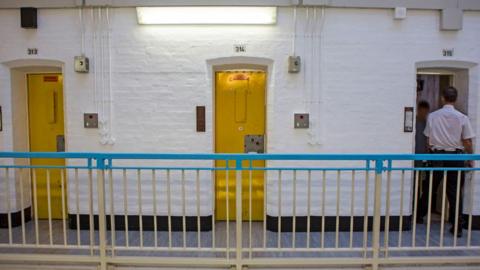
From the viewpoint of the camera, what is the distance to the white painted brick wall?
465 centimetres

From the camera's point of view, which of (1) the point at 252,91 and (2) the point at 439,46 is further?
(1) the point at 252,91

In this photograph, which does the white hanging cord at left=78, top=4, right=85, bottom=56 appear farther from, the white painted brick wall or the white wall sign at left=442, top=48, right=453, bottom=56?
the white wall sign at left=442, top=48, right=453, bottom=56

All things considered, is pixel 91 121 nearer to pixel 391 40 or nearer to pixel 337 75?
pixel 337 75

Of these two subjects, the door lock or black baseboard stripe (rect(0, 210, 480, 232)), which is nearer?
black baseboard stripe (rect(0, 210, 480, 232))

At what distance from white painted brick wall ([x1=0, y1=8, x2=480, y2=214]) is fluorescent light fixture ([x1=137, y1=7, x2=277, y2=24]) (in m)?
0.10

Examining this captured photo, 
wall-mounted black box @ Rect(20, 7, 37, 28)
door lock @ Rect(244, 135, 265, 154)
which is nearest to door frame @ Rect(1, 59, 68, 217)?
wall-mounted black box @ Rect(20, 7, 37, 28)

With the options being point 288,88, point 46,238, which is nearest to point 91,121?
point 46,238

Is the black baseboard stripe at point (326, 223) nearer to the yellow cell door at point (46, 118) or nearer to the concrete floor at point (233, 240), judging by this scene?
the concrete floor at point (233, 240)

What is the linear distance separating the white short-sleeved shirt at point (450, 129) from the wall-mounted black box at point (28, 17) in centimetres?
565

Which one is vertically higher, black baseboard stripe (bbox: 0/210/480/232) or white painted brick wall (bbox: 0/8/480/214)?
white painted brick wall (bbox: 0/8/480/214)

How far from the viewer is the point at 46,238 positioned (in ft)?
14.5

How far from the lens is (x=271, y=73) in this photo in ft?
15.6

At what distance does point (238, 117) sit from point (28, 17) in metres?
3.23

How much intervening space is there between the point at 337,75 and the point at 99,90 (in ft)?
11.0
